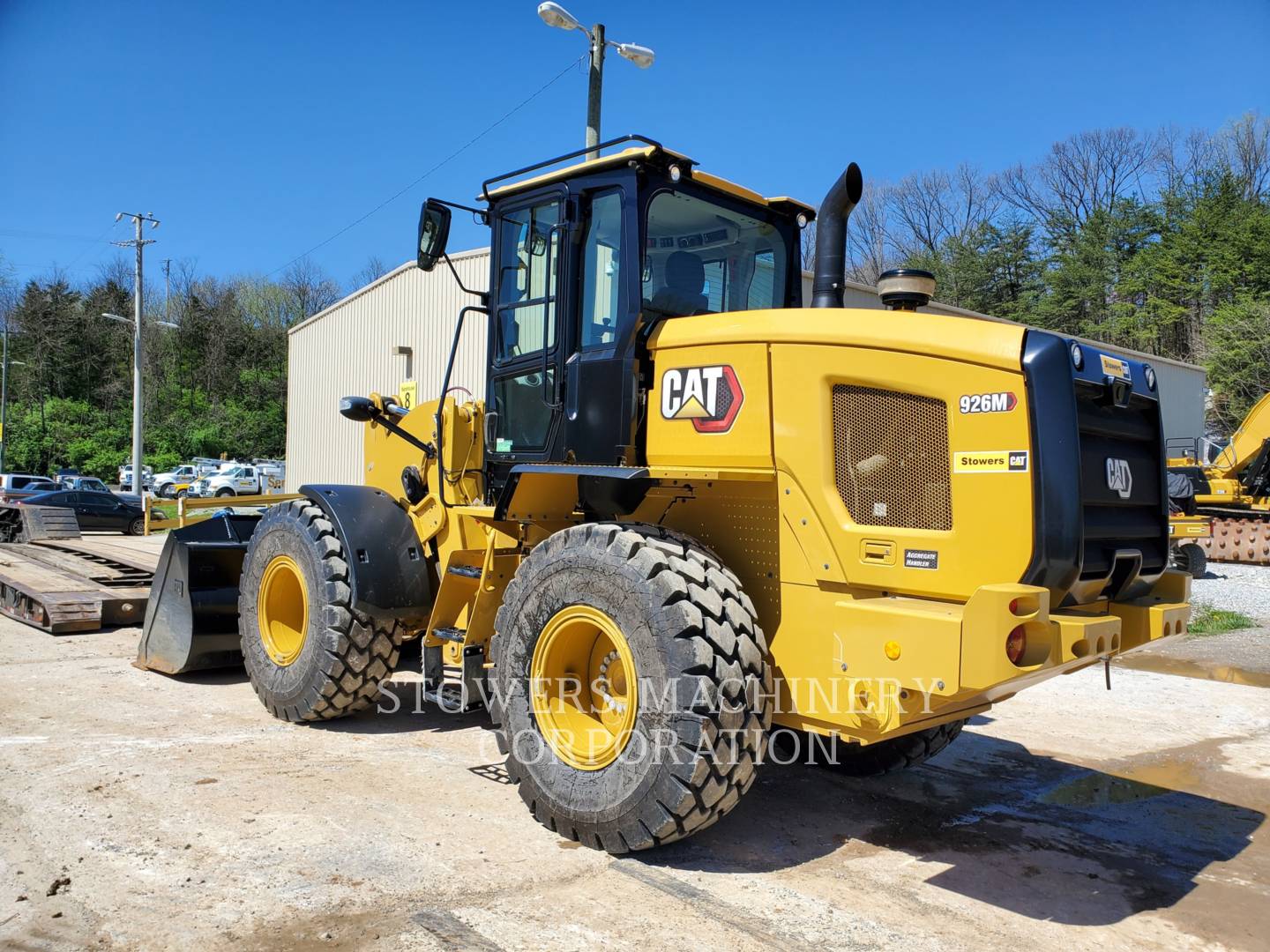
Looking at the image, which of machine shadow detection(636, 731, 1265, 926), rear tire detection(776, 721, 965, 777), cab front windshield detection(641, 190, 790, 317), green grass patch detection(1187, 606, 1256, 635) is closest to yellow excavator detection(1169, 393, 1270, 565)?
green grass patch detection(1187, 606, 1256, 635)

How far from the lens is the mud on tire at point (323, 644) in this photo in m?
5.70

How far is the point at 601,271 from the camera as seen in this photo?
16.0ft

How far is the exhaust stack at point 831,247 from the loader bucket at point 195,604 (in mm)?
4884

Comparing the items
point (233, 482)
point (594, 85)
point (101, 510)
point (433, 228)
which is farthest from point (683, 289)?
point (233, 482)

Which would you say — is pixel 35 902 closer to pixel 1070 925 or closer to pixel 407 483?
pixel 407 483

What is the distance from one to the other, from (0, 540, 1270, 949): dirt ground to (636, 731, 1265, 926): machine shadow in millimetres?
17

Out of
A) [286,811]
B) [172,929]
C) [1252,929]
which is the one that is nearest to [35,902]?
[172,929]

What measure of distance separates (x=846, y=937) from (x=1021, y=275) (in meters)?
48.7

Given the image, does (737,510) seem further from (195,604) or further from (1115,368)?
(195,604)

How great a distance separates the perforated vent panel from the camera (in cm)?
372

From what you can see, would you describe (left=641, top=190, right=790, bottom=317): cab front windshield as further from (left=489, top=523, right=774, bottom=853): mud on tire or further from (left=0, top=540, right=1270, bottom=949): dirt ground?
(left=0, top=540, right=1270, bottom=949): dirt ground

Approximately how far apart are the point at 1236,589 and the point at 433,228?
1502cm

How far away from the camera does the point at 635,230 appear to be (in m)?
4.67

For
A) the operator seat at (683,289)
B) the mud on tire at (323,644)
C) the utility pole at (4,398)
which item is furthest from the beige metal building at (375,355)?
the utility pole at (4,398)
